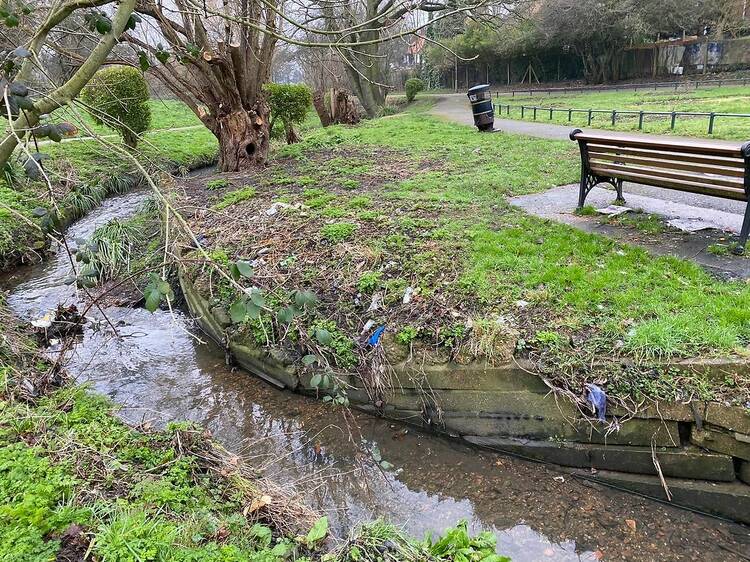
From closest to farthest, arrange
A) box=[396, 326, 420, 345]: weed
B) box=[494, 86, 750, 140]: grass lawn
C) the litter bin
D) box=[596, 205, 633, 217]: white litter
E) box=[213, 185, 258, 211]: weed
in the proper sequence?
1. box=[396, 326, 420, 345]: weed
2. box=[596, 205, 633, 217]: white litter
3. box=[213, 185, 258, 211]: weed
4. box=[494, 86, 750, 140]: grass lawn
5. the litter bin

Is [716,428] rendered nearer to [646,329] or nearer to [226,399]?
[646,329]

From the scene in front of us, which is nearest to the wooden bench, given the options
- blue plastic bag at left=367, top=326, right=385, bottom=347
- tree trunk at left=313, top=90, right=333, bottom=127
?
blue plastic bag at left=367, top=326, right=385, bottom=347

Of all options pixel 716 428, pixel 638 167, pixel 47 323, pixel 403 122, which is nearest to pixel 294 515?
pixel 716 428

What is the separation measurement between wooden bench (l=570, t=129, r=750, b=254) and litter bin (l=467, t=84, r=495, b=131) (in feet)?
23.8

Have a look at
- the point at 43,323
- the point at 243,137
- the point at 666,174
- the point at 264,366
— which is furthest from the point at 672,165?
the point at 243,137

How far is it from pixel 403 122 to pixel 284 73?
67.7 feet

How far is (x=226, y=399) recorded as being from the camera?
4520 millimetres

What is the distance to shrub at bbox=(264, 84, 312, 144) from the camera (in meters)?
13.2

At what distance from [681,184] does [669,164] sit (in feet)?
0.75

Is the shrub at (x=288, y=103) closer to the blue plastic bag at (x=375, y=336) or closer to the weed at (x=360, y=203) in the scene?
the weed at (x=360, y=203)

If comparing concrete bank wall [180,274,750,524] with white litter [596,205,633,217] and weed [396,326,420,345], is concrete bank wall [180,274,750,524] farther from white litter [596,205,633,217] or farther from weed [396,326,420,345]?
white litter [596,205,633,217]

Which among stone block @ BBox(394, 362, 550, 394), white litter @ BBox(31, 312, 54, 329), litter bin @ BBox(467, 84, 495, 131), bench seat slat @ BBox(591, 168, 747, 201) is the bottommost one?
stone block @ BBox(394, 362, 550, 394)

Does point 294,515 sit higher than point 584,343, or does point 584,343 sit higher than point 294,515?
point 584,343

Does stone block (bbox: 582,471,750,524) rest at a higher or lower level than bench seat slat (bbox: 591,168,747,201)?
lower
